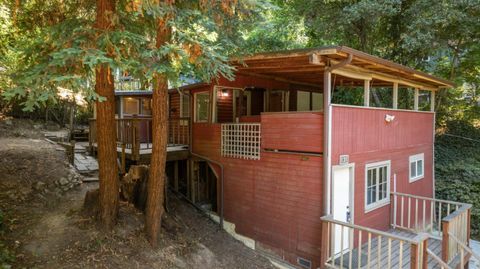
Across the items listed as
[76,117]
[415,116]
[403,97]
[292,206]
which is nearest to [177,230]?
[292,206]

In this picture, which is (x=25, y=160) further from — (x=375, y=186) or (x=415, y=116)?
(x=415, y=116)

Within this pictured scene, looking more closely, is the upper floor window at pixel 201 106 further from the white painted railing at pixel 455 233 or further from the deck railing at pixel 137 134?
the white painted railing at pixel 455 233

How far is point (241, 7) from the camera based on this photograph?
560 cm

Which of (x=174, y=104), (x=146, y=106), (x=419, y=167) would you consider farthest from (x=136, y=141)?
(x=419, y=167)

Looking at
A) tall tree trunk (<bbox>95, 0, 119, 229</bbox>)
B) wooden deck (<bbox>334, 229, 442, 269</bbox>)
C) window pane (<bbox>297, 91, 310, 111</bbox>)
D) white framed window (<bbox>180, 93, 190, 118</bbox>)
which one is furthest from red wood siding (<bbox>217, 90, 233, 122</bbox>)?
wooden deck (<bbox>334, 229, 442, 269</bbox>)

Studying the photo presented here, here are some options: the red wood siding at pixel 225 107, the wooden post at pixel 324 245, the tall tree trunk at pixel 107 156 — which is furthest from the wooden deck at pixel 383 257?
the red wood siding at pixel 225 107

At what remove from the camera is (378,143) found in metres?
7.46

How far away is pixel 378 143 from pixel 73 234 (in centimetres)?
674

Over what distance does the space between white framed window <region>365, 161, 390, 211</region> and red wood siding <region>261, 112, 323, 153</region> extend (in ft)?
5.87

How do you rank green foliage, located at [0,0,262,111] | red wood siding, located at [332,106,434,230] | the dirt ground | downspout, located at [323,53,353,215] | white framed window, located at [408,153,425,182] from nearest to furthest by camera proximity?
green foliage, located at [0,0,262,111], the dirt ground, downspout, located at [323,53,353,215], red wood siding, located at [332,106,434,230], white framed window, located at [408,153,425,182]

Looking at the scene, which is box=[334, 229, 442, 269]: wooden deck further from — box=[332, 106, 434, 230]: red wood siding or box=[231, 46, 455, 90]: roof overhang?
box=[231, 46, 455, 90]: roof overhang

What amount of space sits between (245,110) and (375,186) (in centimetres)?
452

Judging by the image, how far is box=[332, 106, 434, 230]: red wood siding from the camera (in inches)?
250

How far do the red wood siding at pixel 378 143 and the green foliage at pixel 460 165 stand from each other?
1.80 m
